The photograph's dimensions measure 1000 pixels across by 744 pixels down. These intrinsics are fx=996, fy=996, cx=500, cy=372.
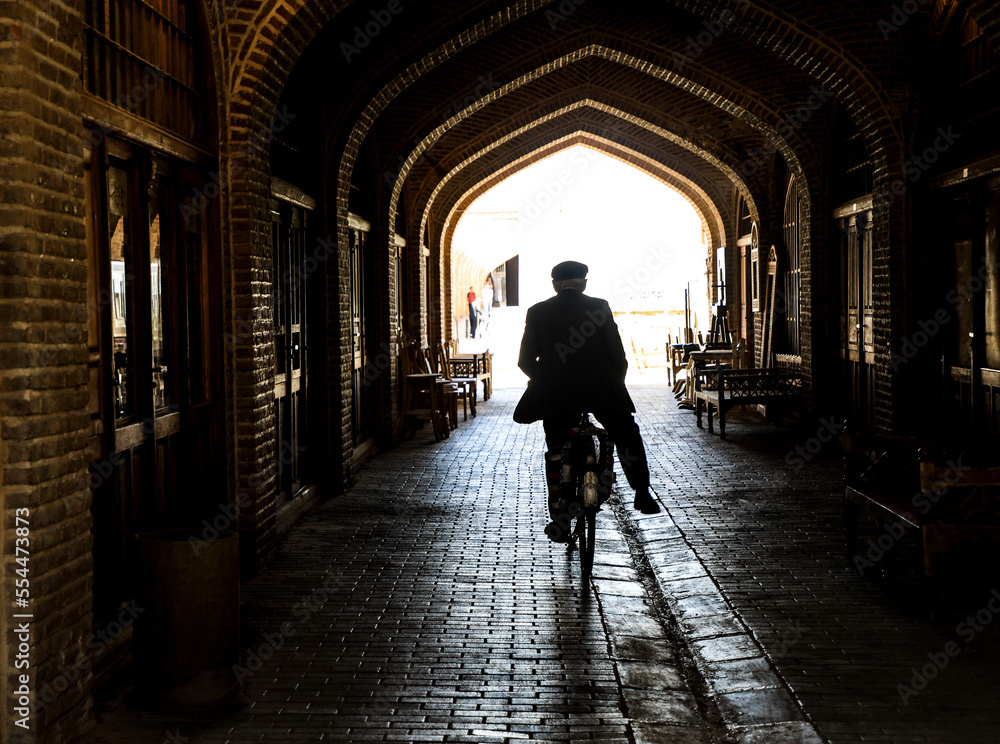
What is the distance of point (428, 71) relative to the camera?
9.73 metres

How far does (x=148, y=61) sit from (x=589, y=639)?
3.39 metres

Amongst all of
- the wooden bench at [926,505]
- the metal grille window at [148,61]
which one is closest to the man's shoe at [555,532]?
the wooden bench at [926,505]

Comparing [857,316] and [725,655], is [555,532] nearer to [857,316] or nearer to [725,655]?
[725,655]

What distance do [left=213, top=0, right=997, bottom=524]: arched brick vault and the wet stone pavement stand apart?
4.13 ft

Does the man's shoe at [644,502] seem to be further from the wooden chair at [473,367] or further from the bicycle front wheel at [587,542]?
the wooden chair at [473,367]

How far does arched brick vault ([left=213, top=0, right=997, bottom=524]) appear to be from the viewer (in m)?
5.67

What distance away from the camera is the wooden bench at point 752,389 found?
11695mm

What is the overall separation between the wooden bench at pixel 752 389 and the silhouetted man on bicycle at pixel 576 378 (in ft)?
20.1

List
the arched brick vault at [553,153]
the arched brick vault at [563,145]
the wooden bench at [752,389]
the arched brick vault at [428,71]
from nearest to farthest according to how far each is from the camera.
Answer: the arched brick vault at [428,71] < the wooden bench at [752,389] < the arched brick vault at [563,145] < the arched brick vault at [553,153]

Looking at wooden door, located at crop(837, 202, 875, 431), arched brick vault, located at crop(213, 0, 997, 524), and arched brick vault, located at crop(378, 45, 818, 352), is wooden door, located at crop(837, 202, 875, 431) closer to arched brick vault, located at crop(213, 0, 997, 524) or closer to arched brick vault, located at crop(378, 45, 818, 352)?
arched brick vault, located at crop(213, 0, 997, 524)

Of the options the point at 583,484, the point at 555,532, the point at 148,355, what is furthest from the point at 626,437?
the point at 148,355

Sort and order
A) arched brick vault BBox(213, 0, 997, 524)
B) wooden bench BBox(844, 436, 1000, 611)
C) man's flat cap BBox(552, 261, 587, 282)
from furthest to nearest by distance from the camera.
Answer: man's flat cap BBox(552, 261, 587, 282) < arched brick vault BBox(213, 0, 997, 524) < wooden bench BBox(844, 436, 1000, 611)

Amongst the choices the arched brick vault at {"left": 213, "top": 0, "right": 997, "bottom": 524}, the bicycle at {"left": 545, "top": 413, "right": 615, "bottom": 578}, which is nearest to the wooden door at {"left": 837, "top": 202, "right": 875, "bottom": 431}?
the arched brick vault at {"left": 213, "top": 0, "right": 997, "bottom": 524}

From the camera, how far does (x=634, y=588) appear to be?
5.53 metres
